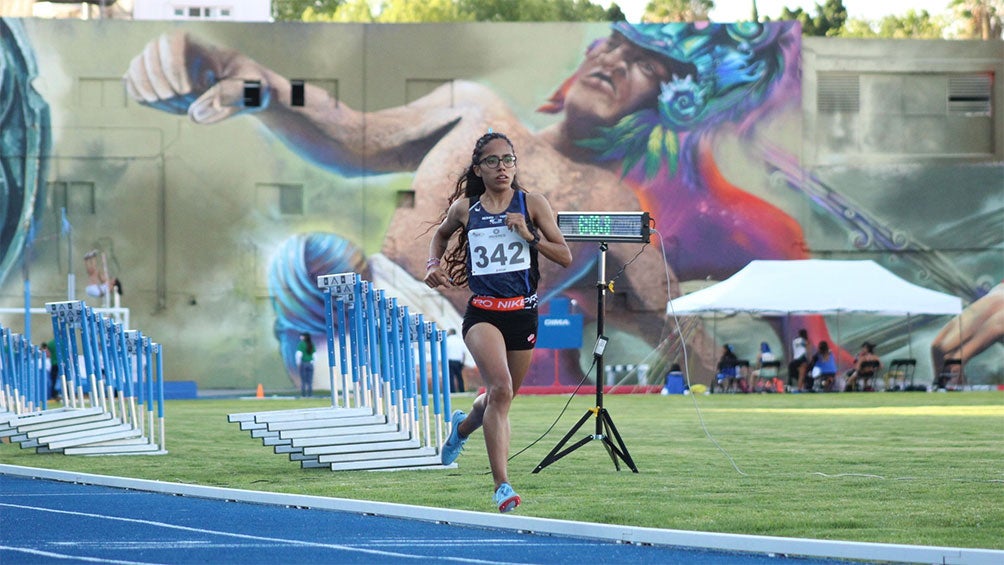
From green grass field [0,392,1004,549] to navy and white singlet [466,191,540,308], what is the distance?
1369 millimetres

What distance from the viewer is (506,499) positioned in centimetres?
1035

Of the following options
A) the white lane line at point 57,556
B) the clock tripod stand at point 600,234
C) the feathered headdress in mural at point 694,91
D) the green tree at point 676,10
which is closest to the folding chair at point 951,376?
the feathered headdress in mural at point 694,91

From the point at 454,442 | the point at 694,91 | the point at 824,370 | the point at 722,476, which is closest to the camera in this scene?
the point at 454,442

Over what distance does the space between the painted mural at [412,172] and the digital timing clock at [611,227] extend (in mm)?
34526

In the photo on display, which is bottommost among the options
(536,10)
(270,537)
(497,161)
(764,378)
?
(764,378)

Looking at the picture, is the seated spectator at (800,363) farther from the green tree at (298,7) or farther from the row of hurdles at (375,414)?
the green tree at (298,7)

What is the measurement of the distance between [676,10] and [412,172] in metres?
50.2

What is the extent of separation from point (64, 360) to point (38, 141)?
31.2m

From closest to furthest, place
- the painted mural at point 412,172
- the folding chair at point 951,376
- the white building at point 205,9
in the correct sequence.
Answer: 1. the folding chair at point 951,376
2. the painted mural at point 412,172
3. the white building at point 205,9

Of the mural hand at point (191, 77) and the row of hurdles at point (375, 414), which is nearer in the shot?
the row of hurdles at point (375, 414)

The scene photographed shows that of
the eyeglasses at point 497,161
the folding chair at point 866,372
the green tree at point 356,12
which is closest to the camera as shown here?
the eyeglasses at point 497,161

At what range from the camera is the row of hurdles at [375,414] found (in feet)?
46.5

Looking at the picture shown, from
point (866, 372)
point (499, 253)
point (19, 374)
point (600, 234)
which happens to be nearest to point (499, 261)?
point (499, 253)

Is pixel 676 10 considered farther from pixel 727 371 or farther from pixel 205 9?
pixel 727 371
